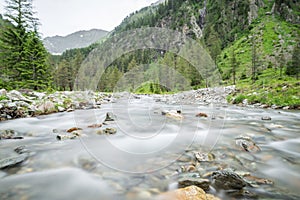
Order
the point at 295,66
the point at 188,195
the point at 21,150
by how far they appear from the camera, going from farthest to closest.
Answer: the point at 295,66 < the point at 21,150 < the point at 188,195

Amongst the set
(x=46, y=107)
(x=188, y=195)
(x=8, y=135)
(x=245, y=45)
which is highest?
(x=245, y=45)

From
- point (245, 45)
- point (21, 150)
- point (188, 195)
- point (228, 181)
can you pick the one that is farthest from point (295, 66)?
point (21, 150)

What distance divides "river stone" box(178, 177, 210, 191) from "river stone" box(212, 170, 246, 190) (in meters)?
0.16

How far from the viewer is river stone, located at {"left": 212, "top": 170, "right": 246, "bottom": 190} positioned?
2588 mm

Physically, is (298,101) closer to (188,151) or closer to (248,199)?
(188,151)

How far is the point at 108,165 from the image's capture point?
359cm

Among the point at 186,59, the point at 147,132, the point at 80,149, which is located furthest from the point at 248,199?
the point at 186,59

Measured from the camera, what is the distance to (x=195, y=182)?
2.72 m

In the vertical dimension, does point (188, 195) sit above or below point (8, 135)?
below

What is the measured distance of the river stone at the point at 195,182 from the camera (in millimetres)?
2639

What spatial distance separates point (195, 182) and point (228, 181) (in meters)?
0.49

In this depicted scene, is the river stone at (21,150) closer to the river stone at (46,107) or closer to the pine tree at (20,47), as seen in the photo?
the river stone at (46,107)

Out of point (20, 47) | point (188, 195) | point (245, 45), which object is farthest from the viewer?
point (245, 45)

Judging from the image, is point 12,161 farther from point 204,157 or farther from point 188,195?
point 204,157
